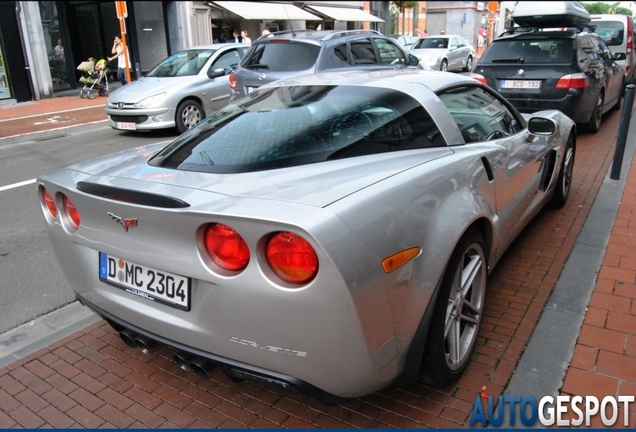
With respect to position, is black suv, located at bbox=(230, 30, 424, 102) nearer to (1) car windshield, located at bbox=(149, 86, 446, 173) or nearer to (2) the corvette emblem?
(1) car windshield, located at bbox=(149, 86, 446, 173)

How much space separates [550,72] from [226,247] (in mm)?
7611

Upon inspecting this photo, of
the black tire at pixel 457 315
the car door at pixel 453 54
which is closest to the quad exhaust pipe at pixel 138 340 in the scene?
the black tire at pixel 457 315

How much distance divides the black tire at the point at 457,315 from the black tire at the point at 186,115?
27.2 feet

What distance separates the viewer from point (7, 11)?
15609 millimetres

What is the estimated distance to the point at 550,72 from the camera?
327 inches

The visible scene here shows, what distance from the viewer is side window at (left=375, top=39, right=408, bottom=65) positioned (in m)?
10.2

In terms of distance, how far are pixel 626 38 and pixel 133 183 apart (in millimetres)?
15260

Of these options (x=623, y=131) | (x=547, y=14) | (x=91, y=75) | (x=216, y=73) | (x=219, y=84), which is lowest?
(x=623, y=131)

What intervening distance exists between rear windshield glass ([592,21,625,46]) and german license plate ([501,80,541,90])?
7.46m

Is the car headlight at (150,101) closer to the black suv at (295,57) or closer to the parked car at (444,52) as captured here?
the black suv at (295,57)

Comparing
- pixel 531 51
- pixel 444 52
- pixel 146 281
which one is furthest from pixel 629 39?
pixel 146 281

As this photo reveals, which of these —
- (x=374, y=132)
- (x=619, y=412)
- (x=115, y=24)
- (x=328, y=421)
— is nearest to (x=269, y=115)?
(x=374, y=132)

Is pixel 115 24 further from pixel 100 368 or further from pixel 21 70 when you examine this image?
pixel 100 368

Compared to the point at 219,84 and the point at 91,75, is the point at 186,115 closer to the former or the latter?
the point at 219,84
